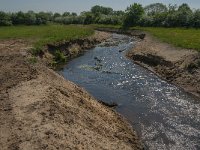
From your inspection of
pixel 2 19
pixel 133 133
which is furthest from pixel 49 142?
pixel 2 19

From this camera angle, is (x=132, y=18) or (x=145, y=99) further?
(x=132, y=18)

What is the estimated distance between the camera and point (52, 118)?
18234mm

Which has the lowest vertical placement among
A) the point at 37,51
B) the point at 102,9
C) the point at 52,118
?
the point at 102,9

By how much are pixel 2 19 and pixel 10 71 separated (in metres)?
63.0

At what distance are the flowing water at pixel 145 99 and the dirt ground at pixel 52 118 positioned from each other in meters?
1.65

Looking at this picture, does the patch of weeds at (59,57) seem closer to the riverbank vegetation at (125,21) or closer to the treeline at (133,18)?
the riverbank vegetation at (125,21)

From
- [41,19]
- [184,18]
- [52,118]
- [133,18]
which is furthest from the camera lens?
[41,19]

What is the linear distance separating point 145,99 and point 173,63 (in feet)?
34.5

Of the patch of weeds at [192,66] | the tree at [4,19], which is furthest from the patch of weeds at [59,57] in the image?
the tree at [4,19]

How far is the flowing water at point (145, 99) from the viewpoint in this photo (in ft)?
70.8

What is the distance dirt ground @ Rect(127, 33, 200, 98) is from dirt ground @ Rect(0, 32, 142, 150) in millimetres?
10413

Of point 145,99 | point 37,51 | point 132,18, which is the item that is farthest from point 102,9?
point 145,99

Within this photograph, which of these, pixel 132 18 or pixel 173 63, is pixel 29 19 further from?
pixel 173 63

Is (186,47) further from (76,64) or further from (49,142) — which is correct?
(49,142)
